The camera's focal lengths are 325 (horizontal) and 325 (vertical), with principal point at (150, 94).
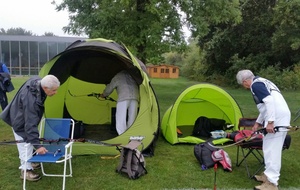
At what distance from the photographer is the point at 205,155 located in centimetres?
483

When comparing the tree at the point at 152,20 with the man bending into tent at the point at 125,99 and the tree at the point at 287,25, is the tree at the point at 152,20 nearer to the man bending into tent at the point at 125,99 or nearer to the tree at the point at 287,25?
the tree at the point at 287,25

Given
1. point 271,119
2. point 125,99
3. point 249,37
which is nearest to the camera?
point 271,119

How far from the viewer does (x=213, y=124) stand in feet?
22.1

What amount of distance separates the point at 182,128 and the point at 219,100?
0.98m

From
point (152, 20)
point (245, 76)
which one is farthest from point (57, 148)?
point (152, 20)

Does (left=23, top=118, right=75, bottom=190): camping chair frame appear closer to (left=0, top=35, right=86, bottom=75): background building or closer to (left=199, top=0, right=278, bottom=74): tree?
(left=199, top=0, right=278, bottom=74): tree

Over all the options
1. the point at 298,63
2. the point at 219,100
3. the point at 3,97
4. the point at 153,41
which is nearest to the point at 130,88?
the point at 219,100

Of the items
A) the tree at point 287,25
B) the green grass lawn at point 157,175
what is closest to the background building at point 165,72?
the tree at point 287,25

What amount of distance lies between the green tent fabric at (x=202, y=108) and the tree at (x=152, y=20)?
13.7 feet

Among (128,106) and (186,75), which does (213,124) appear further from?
(186,75)

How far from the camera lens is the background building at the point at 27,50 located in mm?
24062

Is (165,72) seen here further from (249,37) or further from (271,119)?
(271,119)

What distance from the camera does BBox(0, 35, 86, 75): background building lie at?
78.9ft

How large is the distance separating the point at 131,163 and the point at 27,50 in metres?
22.2
